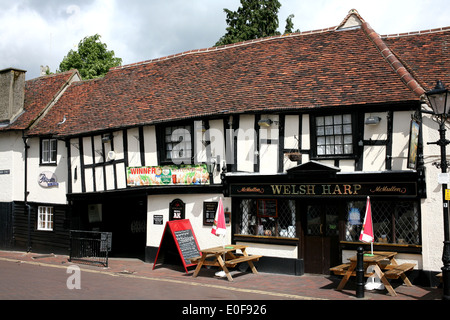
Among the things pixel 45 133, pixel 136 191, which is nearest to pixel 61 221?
pixel 45 133

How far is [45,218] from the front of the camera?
739 inches

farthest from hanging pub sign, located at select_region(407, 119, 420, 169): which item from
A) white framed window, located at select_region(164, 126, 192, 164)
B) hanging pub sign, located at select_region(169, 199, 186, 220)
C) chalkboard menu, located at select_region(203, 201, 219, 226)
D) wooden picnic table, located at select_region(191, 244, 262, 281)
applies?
hanging pub sign, located at select_region(169, 199, 186, 220)

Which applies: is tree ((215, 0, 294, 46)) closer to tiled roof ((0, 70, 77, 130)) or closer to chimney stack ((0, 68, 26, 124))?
tiled roof ((0, 70, 77, 130))

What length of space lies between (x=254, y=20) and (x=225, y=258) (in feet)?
75.4

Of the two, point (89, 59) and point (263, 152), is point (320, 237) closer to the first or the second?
point (263, 152)

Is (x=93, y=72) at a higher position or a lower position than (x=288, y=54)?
higher

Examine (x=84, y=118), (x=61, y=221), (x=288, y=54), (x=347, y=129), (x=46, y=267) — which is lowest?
(x=46, y=267)

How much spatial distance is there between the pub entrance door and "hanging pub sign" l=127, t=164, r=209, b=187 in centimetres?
335

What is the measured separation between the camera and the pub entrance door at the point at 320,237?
40.2 feet

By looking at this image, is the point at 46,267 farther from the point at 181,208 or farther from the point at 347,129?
the point at 347,129

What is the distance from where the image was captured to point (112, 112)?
55.4ft

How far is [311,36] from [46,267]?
38.5 ft

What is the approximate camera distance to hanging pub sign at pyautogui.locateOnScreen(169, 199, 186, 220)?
1436 centimetres

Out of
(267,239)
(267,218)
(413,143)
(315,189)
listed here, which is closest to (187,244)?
(267,239)
